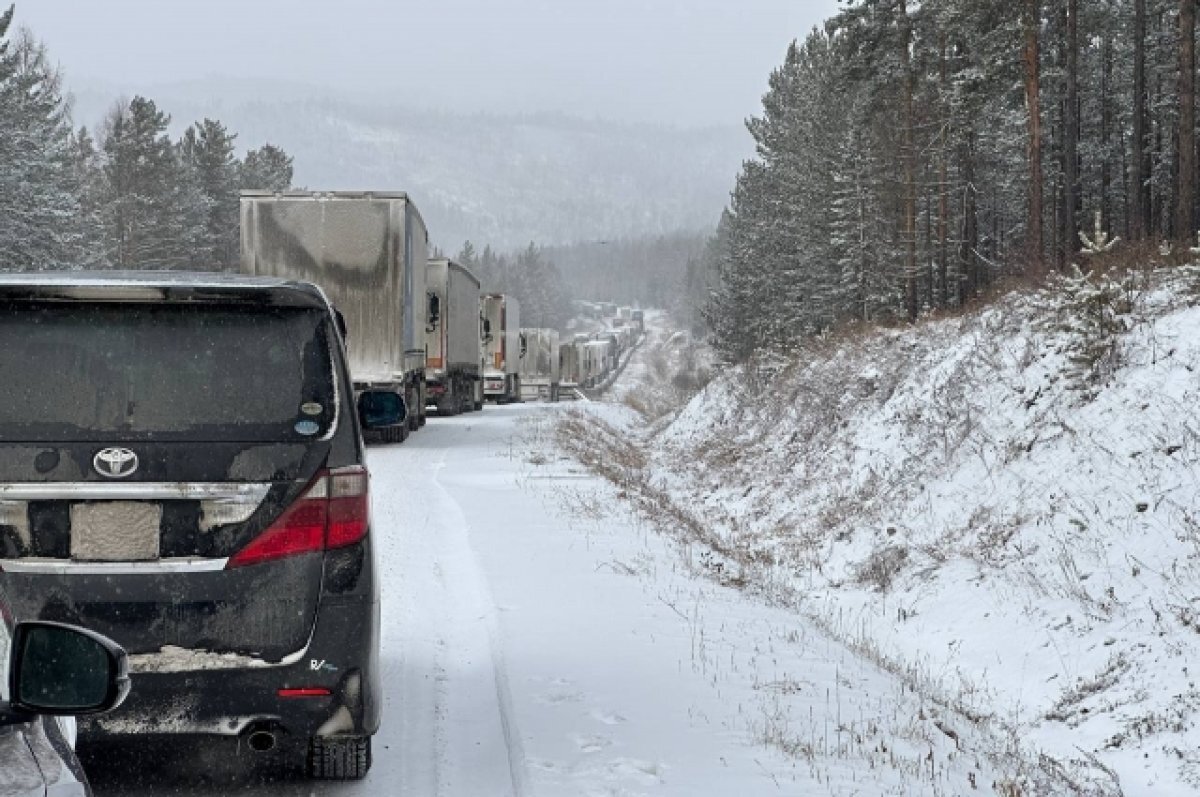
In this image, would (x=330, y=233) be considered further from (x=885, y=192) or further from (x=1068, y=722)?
(x=885, y=192)

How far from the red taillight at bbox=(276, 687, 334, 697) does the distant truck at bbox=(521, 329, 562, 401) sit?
62255 mm

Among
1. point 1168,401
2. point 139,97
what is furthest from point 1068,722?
point 139,97

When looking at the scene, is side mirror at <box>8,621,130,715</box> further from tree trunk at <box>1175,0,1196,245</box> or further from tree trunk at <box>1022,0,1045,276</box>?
tree trunk at <box>1022,0,1045,276</box>

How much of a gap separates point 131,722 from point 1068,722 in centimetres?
686

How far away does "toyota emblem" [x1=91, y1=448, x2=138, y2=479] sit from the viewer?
4.41 m

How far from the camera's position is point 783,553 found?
56.0ft

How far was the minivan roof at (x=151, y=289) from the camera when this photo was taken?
4.48 metres

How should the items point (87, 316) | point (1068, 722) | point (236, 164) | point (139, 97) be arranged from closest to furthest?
point (87, 316) → point (1068, 722) → point (139, 97) → point (236, 164)

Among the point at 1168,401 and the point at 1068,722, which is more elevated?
the point at 1168,401

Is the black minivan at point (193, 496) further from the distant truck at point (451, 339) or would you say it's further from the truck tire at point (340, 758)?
the distant truck at point (451, 339)

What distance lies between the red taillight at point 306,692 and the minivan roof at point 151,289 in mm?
1429

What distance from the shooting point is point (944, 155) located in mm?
40031

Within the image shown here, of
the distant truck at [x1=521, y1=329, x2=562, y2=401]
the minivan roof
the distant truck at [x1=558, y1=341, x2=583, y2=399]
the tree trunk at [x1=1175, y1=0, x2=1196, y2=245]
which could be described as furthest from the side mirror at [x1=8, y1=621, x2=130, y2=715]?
the distant truck at [x1=558, y1=341, x2=583, y2=399]

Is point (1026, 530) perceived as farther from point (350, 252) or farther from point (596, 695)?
point (350, 252)
